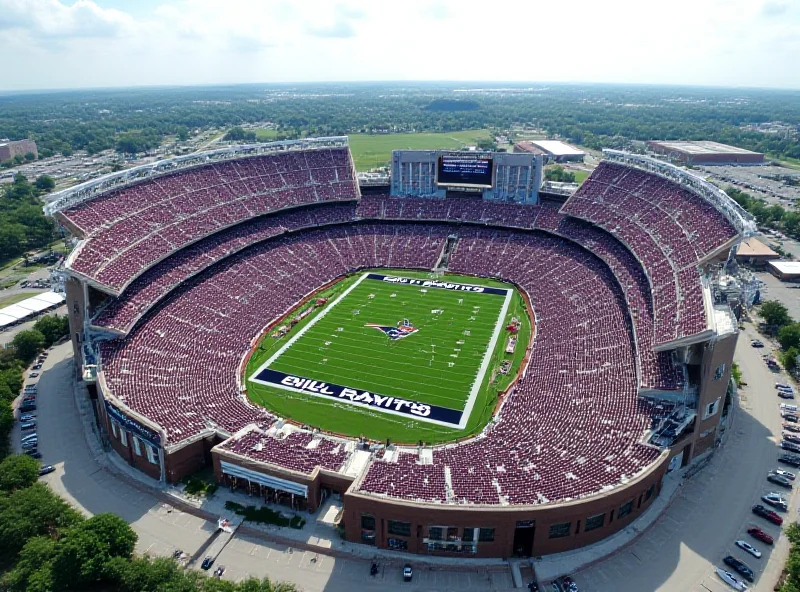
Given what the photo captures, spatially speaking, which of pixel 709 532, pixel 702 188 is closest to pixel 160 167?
pixel 702 188

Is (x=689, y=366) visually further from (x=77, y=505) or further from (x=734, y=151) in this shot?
(x=734, y=151)

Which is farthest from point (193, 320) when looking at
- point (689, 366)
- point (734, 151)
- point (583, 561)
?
point (734, 151)

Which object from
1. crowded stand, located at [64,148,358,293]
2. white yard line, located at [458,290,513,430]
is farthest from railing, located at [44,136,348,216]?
white yard line, located at [458,290,513,430]

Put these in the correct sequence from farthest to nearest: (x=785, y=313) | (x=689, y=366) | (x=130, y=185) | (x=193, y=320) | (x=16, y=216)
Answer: (x=16, y=216), (x=130, y=185), (x=785, y=313), (x=193, y=320), (x=689, y=366)

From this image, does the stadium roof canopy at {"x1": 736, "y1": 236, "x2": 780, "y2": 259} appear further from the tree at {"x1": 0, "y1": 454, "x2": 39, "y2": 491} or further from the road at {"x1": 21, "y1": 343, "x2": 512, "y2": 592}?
the tree at {"x1": 0, "y1": 454, "x2": 39, "y2": 491}

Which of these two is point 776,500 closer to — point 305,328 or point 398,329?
point 398,329

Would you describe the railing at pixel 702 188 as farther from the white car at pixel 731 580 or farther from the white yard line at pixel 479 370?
the white car at pixel 731 580

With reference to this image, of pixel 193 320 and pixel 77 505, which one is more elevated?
pixel 193 320
